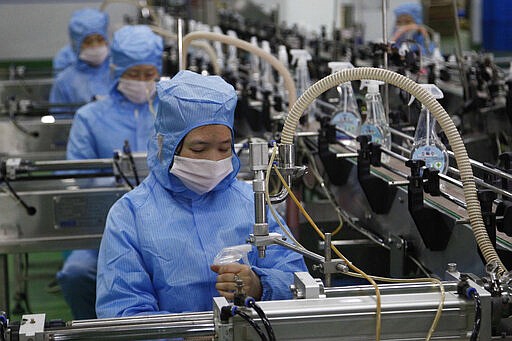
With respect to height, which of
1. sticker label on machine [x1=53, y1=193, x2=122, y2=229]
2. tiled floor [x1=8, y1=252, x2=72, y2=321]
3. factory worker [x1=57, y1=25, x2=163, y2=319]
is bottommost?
tiled floor [x1=8, y1=252, x2=72, y2=321]

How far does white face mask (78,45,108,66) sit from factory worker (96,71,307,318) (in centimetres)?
335

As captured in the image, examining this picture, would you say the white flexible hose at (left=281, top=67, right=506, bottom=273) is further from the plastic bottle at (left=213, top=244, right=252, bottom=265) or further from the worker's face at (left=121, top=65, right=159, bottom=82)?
the worker's face at (left=121, top=65, right=159, bottom=82)

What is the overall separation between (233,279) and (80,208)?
3.91 ft

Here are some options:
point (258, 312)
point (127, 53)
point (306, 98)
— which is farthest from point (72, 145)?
point (258, 312)

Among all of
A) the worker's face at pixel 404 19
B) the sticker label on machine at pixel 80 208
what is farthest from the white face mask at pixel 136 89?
the worker's face at pixel 404 19

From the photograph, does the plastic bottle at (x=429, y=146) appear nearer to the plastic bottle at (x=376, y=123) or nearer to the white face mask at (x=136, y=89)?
the plastic bottle at (x=376, y=123)

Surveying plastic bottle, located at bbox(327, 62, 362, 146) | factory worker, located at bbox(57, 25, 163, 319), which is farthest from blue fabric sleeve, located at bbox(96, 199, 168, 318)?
factory worker, located at bbox(57, 25, 163, 319)

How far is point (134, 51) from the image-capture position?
362 centimetres

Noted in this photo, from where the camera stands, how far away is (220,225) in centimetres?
201

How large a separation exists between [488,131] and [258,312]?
2508 mm

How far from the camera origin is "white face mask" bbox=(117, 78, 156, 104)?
356 centimetres

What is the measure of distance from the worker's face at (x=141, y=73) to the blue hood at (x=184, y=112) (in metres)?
1.59

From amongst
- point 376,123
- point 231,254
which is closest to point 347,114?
point 376,123

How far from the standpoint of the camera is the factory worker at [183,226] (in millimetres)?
1911
